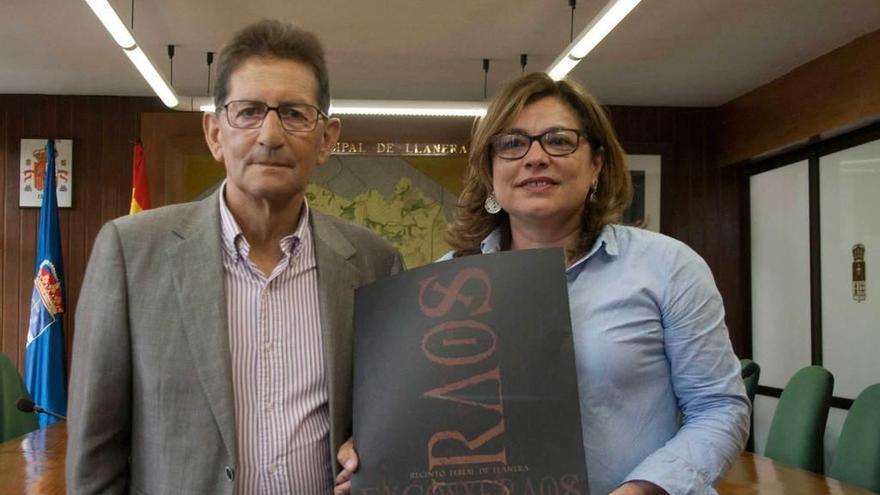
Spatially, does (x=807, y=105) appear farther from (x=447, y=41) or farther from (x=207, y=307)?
(x=207, y=307)

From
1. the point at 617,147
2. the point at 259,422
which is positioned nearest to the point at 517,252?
the point at 617,147

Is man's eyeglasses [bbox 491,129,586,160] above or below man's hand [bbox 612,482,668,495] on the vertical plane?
above

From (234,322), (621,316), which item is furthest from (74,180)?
(621,316)

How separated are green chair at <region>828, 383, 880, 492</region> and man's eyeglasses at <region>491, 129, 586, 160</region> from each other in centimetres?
225

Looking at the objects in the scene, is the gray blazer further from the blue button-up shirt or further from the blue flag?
the blue flag

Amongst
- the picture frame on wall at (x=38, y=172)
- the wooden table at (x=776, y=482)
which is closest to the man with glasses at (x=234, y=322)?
the wooden table at (x=776, y=482)

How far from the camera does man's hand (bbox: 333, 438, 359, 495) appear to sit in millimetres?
1237

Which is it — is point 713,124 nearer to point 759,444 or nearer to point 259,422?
point 759,444

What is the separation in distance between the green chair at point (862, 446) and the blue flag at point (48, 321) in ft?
17.9

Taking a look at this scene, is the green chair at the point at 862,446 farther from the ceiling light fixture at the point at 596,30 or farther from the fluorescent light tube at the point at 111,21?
the fluorescent light tube at the point at 111,21

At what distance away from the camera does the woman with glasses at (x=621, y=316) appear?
4.23 ft

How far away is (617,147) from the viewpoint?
4.91 feet

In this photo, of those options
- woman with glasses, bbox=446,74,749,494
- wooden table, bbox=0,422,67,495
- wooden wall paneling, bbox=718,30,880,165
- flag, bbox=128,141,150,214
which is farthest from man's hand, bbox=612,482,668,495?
flag, bbox=128,141,150,214

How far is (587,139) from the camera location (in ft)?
4.69
